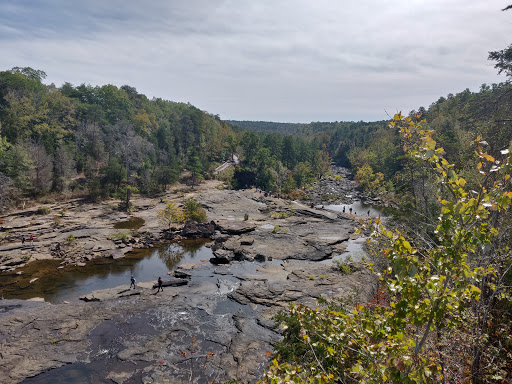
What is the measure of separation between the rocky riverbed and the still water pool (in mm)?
1641

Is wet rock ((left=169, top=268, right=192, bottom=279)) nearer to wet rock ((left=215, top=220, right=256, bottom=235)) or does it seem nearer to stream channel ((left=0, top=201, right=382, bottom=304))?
stream channel ((left=0, top=201, right=382, bottom=304))

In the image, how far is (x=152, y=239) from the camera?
38.8 metres

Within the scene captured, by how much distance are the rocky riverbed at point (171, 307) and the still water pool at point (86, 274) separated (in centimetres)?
164

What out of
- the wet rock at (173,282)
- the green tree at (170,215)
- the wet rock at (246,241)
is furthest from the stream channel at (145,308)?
the green tree at (170,215)

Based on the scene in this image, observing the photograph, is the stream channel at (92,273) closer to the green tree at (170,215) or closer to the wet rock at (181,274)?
the wet rock at (181,274)

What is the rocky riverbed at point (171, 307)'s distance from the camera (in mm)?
15727

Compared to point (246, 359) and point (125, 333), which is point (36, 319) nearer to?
point (125, 333)

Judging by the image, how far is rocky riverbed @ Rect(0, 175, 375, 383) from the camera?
51.6 ft

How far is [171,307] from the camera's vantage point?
22047 mm

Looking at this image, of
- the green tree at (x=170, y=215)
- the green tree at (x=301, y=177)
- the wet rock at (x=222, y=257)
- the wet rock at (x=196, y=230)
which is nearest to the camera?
the wet rock at (x=222, y=257)

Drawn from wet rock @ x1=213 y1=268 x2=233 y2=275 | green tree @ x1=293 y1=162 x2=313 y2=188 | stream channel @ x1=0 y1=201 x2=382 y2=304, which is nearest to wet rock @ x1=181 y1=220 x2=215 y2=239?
stream channel @ x1=0 y1=201 x2=382 y2=304

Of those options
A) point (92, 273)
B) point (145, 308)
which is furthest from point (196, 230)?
point (145, 308)

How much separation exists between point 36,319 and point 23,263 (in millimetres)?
13911

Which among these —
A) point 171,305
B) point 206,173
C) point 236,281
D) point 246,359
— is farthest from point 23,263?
point 206,173
